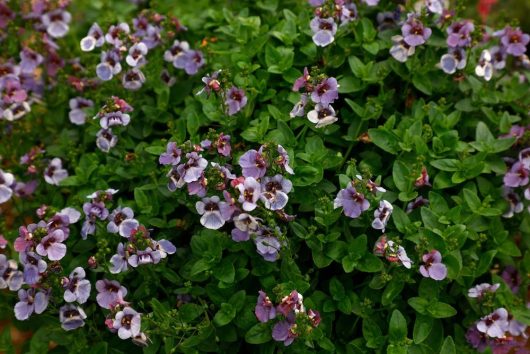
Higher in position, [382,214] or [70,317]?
[382,214]

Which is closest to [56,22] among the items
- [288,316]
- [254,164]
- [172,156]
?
[172,156]

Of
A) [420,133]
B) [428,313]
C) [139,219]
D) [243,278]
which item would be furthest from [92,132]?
[428,313]

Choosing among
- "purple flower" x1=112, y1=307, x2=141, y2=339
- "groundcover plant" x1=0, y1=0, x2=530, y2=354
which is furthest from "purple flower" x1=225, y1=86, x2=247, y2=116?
"purple flower" x1=112, y1=307, x2=141, y2=339

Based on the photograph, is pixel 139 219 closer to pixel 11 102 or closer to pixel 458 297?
pixel 11 102

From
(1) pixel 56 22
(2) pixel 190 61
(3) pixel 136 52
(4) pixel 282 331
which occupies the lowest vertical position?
(4) pixel 282 331

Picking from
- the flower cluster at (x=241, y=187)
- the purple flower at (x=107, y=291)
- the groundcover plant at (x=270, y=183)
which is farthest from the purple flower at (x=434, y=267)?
the purple flower at (x=107, y=291)

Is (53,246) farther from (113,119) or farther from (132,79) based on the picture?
(132,79)
